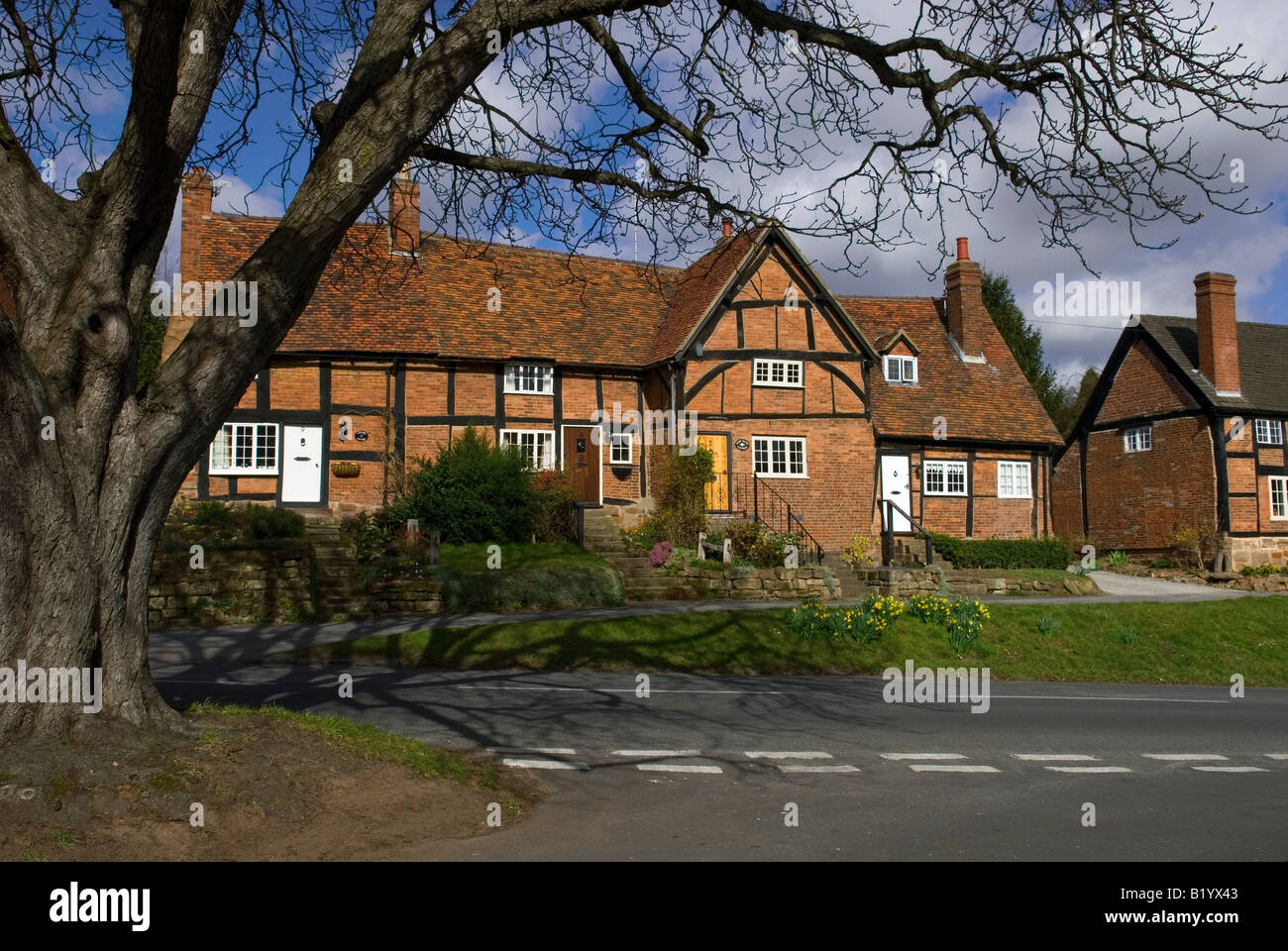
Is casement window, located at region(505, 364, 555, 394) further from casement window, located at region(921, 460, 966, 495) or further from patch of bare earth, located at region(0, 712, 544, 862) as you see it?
patch of bare earth, located at region(0, 712, 544, 862)

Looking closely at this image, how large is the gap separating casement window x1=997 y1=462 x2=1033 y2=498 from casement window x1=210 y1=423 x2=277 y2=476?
2169 cm

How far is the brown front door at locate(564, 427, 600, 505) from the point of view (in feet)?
96.6

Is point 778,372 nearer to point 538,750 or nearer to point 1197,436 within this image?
point 1197,436

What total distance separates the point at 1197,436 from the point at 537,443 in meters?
21.3

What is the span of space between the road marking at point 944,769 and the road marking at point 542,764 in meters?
2.99

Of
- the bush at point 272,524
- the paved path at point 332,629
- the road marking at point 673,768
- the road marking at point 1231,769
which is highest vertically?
the bush at point 272,524

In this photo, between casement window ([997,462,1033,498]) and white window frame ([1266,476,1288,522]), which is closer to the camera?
casement window ([997,462,1033,498])

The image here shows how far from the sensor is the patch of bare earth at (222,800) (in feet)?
19.4

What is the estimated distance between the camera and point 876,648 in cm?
1775

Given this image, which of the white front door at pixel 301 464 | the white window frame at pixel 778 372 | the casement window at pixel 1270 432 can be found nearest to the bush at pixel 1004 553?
the white window frame at pixel 778 372

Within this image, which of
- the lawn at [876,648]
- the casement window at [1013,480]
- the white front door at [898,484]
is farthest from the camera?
the casement window at [1013,480]

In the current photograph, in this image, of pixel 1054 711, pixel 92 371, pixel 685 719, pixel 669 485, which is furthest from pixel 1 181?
pixel 669 485

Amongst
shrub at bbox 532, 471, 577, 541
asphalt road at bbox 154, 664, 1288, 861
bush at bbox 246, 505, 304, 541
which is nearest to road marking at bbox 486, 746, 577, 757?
asphalt road at bbox 154, 664, 1288, 861

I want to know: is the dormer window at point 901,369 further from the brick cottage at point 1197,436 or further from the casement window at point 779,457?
the brick cottage at point 1197,436
